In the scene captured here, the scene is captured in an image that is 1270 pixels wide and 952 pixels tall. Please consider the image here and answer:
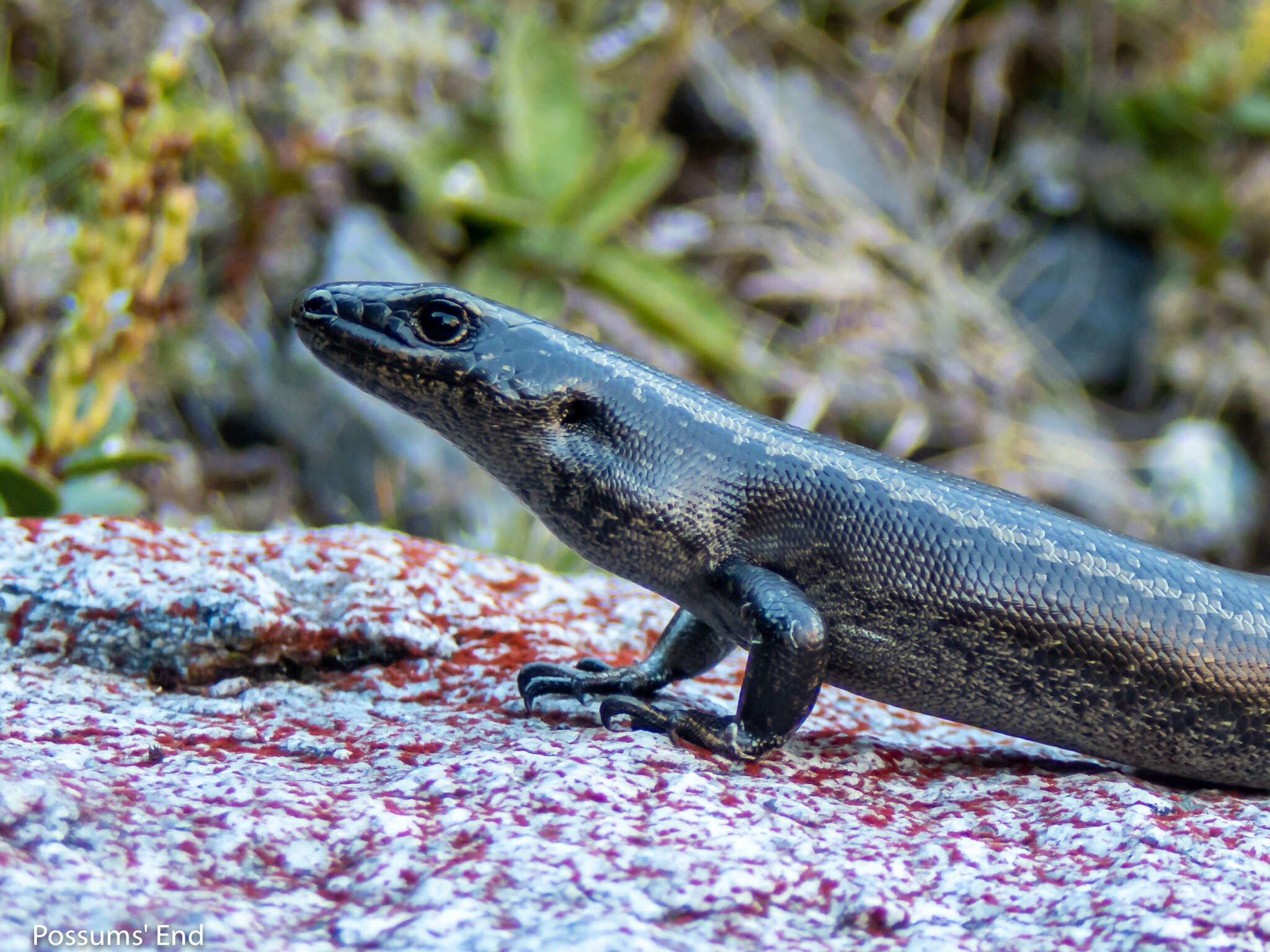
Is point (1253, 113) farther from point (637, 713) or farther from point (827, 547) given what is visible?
point (637, 713)

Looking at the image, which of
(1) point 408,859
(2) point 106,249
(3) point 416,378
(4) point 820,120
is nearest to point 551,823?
(1) point 408,859

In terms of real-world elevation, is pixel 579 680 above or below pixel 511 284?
below

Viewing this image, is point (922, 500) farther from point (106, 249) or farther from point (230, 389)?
point (230, 389)

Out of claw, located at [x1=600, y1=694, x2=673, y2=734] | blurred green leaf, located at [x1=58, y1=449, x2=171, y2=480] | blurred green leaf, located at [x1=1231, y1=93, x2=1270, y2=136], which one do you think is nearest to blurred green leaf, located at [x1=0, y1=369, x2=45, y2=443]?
blurred green leaf, located at [x1=58, y1=449, x2=171, y2=480]

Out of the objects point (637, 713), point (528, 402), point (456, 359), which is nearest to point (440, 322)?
point (456, 359)

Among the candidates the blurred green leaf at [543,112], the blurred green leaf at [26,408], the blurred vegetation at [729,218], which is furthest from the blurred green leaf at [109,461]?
the blurred green leaf at [543,112]

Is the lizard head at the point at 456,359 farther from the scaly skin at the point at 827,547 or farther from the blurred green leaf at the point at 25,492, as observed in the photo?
the blurred green leaf at the point at 25,492
